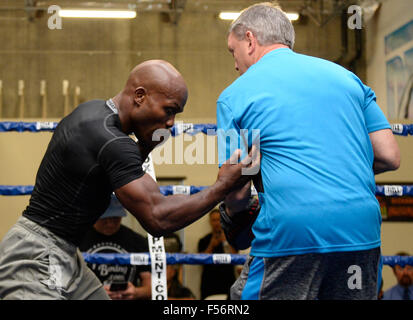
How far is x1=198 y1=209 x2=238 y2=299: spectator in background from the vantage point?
4.41 meters

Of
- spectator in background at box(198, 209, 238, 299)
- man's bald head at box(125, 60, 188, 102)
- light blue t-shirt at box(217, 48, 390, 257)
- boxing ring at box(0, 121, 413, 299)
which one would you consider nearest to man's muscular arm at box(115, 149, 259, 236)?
light blue t-shirt at box(217, 48, 390, 257)

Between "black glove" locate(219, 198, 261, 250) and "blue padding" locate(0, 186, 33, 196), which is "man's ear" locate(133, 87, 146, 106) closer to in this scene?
"black glove" locate(219, 198, 261, 250)

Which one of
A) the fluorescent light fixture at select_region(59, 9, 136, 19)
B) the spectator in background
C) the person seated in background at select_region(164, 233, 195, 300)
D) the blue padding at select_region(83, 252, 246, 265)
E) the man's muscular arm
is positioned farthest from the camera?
the fluorescent light fixture at select_region(59, 9, 136, 19)

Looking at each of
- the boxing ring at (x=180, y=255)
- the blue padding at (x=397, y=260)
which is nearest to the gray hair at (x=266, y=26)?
the boxing ring at (x=180, y=255)

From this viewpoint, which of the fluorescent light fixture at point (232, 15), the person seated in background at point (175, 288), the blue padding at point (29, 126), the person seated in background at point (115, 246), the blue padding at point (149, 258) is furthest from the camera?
the fluorescent light fixture at point (232, 15)

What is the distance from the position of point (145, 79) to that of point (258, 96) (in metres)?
0.41

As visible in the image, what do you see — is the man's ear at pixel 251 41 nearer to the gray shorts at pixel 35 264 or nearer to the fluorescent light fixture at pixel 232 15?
the gray shorts at pixel 35 264

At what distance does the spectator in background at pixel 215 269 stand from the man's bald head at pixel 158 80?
3184 millimetres

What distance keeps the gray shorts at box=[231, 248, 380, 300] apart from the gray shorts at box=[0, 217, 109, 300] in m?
0.53

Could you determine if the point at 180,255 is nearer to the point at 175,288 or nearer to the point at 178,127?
the point at 178,127

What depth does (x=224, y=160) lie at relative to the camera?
1167 millimetres

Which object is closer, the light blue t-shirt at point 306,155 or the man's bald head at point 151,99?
the light blue t-shirt at point 306,155

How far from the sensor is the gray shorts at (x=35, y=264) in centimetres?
123
